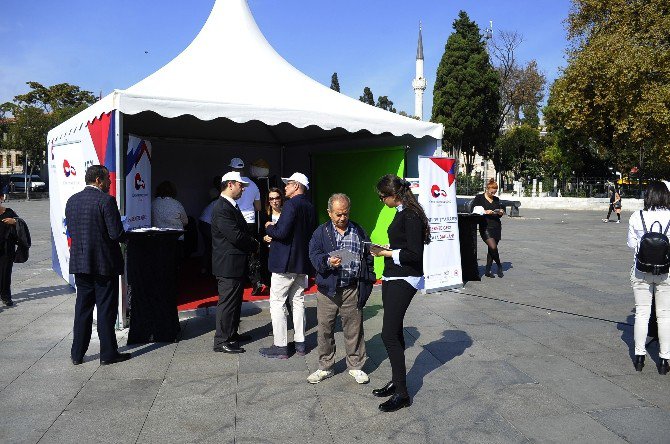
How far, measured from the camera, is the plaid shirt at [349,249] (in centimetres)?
435

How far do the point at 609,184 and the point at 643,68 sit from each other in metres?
10.2

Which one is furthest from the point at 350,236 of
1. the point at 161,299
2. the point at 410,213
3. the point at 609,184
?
the point at 609,184

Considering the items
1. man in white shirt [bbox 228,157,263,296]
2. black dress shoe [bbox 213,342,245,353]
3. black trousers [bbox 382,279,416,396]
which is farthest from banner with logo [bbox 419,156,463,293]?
black trousers [bbox 382,279,416,396]

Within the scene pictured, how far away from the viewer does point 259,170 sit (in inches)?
387

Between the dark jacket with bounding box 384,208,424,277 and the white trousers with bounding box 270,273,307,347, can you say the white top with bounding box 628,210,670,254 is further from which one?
the white trousers with bounding box 270,273,307,347

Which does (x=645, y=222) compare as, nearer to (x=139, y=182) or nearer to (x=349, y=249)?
(x=349, y=249)

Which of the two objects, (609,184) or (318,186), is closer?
(318,186)

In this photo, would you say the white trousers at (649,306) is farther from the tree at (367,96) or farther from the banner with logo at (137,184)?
the tree at (367,96)

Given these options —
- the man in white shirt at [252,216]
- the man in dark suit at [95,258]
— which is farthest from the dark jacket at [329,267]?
the man in white shirt at [252,216]

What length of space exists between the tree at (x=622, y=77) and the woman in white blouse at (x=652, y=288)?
2391cm

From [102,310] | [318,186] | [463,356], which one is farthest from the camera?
Result: [318,186]

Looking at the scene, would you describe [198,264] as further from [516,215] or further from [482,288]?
[516,215]

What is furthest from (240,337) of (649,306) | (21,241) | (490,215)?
(490,215)

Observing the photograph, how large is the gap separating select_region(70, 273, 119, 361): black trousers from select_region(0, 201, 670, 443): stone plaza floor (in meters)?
0.20
